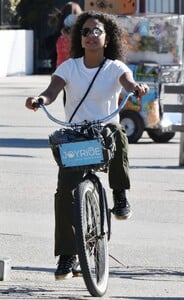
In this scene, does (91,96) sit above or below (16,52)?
above

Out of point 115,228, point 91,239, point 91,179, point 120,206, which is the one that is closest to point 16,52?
point 115,228

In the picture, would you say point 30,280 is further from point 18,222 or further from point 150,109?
point 150,109

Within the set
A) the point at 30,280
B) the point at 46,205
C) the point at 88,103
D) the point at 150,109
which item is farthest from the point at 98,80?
the point at 150,109

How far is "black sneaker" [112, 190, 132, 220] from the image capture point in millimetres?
7266

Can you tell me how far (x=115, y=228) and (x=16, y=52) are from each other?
27554mm

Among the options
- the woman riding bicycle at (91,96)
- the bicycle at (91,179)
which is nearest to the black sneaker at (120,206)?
the woman riding bicycle at (91,96)

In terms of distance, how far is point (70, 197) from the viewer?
6832 mm

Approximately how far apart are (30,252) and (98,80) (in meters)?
1.73

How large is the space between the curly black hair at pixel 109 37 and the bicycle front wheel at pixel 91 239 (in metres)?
1.08

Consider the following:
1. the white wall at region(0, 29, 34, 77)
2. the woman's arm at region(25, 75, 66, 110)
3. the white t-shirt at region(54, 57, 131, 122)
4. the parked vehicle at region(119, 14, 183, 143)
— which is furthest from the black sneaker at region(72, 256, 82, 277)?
the white wall at region(0, 29, 34, 77)

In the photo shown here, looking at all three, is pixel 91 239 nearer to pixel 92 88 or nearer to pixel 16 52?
pixel 92 88

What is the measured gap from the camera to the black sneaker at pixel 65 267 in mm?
6852

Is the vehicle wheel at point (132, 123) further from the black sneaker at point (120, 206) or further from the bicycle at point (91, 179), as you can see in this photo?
the bicycle at point (91, 179)

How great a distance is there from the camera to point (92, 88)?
23.1 ft
